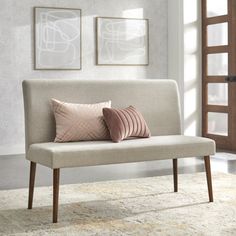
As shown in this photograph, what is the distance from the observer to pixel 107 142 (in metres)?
3.56

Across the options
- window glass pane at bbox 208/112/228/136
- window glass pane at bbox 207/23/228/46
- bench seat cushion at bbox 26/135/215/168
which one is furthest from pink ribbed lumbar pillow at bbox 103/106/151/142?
window glass pane at bbox 207/23/228/46

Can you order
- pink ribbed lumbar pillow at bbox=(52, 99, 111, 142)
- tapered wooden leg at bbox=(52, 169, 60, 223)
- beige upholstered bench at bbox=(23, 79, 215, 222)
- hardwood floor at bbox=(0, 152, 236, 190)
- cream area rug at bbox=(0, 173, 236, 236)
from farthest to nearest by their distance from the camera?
1. hardwood floor at bbox=(0, 152, 236, 190)
2. pink ribbed lumbar pillow at bbox=(52, 99, 111, 142)
3. beige upholstered bench at bbox=(23, 79, 215, 222)
4. tapered wooden leg at bbox=(52, 169, 60, 223)
5. cream area rug at bbox=(0, 173, 236, 236)

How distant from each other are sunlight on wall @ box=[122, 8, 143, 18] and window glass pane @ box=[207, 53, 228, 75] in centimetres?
103

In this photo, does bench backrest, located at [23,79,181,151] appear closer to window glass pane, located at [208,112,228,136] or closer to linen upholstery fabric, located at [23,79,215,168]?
linen upholstery fabric, located at [23,79,215,168]

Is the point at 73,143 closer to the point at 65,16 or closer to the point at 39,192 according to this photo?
the point at 39,192

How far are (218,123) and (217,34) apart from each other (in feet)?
3.63

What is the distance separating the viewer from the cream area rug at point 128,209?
298cm

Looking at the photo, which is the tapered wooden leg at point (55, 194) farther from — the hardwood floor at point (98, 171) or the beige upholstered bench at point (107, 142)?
the hardwood floor at point (98, 171)

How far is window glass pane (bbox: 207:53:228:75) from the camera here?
666 centimetres

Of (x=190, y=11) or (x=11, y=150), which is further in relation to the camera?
(x=190, y=11)

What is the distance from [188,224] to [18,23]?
4011 mm

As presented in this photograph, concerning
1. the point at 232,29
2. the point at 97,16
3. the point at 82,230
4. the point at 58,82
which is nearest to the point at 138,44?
the point at 97,16

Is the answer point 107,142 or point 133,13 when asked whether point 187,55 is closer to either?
point 133,13

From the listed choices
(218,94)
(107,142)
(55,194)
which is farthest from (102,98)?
(218,94)
